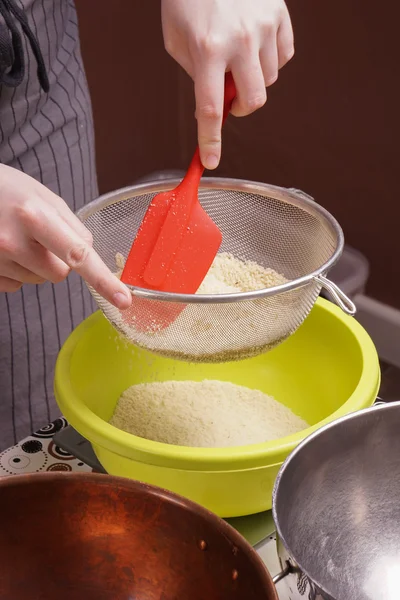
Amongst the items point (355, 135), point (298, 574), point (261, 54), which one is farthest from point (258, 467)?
point (355, 135)

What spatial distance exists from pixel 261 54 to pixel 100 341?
15.7 inches

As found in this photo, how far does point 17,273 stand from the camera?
77 centimetres

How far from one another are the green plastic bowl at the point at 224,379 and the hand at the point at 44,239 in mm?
167

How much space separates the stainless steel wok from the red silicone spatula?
0.78 ft

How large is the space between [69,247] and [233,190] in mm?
430

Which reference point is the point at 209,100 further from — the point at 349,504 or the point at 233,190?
the point at 349,504

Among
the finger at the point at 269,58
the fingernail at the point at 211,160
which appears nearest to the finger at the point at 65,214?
the fingernail at the point at 211,160

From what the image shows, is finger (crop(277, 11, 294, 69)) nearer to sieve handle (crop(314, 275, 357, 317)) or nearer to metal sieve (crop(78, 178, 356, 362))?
metal sieve (crop(78, 178, 356, 362))

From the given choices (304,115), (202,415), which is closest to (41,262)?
(202,415)

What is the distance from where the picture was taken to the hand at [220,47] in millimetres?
853

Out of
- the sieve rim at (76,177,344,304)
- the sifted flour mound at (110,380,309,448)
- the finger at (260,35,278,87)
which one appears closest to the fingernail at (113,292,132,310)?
the sieve rim at (76,177,344,304)

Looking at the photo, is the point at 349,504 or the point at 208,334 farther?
the point at 208,334

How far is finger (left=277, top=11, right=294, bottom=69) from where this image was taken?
0.93m

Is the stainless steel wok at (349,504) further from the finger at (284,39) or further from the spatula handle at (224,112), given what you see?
the finger at (284,39)
